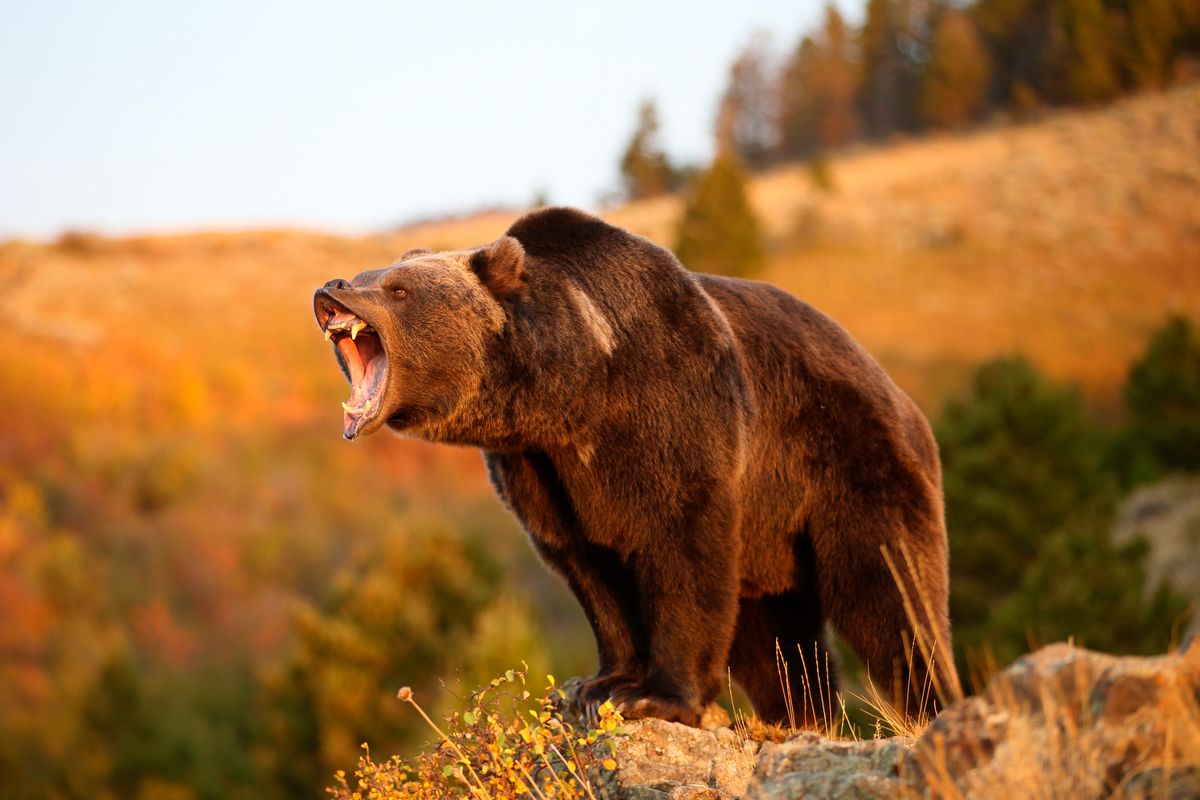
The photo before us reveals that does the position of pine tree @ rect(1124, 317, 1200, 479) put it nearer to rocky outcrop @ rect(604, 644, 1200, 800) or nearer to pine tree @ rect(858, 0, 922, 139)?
rocky outcrop @ rect(604, 644, 1200, 800)

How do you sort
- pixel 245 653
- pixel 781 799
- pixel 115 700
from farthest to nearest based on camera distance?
pixel 245 653 → pixel 115 700 → pixel 781 799

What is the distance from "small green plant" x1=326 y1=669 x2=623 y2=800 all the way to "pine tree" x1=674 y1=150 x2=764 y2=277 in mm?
43818

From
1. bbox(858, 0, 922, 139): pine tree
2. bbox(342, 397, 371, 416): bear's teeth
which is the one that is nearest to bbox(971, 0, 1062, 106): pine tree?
bbox(858, 0, 922, 139): pine tree

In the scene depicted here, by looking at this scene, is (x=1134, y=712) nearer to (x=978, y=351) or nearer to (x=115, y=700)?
(x=115, y=700)

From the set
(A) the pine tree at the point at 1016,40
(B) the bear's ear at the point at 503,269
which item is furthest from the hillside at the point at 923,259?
(B) the bear's ear at the point at 503,269

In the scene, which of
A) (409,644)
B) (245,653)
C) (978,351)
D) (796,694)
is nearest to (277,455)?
(245,653)

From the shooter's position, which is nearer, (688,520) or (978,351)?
(688,520)

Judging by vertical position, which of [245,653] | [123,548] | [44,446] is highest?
[44,446]

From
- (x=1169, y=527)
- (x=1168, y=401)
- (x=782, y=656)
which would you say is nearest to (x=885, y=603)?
(x=782, y=656)

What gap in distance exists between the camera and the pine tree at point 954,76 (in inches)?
3088

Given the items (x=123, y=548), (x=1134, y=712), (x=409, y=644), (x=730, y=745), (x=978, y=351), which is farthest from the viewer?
(x=978, y=351)

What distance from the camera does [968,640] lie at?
18.8 metres

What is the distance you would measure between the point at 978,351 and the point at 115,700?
32.0 m

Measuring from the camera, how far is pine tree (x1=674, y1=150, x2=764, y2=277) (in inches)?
1937
